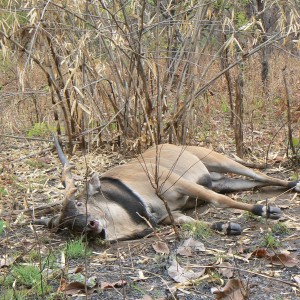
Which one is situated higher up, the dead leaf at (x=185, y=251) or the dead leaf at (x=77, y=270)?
the dead leaf at (x=77, y=270)

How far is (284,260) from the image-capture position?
14.7 ft

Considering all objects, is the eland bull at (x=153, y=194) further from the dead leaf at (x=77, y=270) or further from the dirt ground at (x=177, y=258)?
the dead leaf at (x=77, y=270)

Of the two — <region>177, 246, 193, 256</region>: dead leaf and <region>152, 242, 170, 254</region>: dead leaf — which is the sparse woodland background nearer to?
<region>152, 242, 170, 254</region>: dead leaf

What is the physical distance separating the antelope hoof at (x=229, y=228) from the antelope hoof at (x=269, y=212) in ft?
1.11

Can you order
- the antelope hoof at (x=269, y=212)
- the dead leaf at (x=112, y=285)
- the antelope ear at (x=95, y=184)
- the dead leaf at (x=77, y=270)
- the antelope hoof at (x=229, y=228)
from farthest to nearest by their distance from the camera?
the antelope ear at (x=95, y=184) < the antelope hoof at (x=269, y=212) < the antelope hoof at (x=229, y=228) < the dead leaf at (x=77, y=270) < the dead leaf at (x=112, y=285)

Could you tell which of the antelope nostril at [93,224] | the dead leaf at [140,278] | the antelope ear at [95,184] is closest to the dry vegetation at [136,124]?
the dead leaf at [140,278]

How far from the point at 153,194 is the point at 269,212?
1219mm

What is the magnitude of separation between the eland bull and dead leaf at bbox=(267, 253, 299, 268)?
879 millimetres

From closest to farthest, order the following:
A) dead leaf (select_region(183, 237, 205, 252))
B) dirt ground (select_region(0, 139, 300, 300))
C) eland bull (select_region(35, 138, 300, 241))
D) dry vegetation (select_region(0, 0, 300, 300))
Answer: dirt ground (select_region(0, 139, 300, 300)) → dry vegetation (select_region(0, 0, 300, 300)) → dead leaf (select_region(183, 237, 205, 252)) → eland bull (select_region(35, 138, 300, 241))

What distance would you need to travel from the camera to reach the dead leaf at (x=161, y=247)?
5051 millimetres

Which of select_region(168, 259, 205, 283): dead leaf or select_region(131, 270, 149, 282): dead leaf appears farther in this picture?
select_region(131, 270, 149, 282): dead leaf

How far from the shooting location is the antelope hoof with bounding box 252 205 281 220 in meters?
5.64

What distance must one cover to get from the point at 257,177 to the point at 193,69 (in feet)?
5.75

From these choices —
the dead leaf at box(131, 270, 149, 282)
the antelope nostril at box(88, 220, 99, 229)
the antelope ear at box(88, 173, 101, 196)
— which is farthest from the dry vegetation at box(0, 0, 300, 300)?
the antelope ear at box(88, 173, 101, 196)
